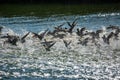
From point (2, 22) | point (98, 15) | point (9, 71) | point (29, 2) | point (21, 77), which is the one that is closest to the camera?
point (21, 77)

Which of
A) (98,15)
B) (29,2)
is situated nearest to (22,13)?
(98,15)

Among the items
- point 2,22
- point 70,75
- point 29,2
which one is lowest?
point 70,75

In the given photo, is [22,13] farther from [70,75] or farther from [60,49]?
[70,75]

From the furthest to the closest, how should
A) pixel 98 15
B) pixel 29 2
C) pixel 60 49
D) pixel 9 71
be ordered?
pixel 29 2 → pixel 98 15 → pixel 60 49 → pixel 9 71

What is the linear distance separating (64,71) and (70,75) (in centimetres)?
129

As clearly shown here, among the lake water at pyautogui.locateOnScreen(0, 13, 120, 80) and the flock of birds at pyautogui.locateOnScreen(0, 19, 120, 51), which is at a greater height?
the flock of birds at pyautogui.locateOnScreen(0, 19, 120, 51)

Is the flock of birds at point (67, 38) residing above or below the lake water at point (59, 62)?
above

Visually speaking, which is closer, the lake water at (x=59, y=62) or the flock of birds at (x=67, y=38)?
the lake water at (x=59, y=62)

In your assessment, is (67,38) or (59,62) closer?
(59,62)

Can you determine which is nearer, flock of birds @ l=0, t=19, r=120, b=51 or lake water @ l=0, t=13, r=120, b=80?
lake water @ l=0, t=13, r=120, b=80

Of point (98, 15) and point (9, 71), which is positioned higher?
point (98, 15)

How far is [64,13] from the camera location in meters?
71.1

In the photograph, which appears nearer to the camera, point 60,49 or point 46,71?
point 46,71

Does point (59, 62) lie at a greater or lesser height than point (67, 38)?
lesser
